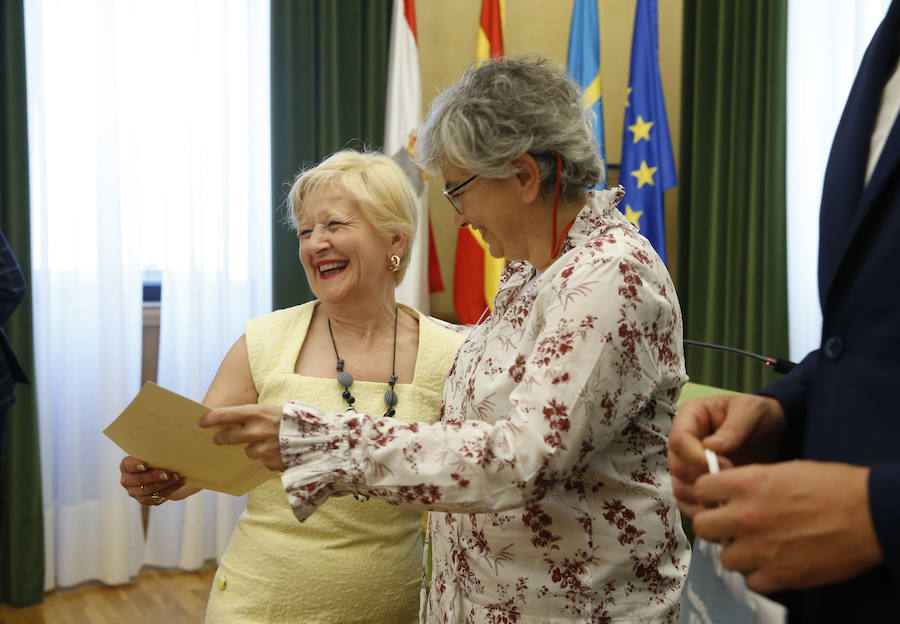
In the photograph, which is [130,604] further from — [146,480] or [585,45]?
[585,45]

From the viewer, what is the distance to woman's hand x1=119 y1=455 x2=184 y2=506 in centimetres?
147

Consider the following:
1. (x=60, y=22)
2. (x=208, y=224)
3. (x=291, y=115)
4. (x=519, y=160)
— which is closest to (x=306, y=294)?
(x=208, y=224)

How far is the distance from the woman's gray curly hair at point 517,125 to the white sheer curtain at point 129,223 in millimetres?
2862

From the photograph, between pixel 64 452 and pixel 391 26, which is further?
pixel 391 26

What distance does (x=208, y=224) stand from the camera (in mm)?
3928

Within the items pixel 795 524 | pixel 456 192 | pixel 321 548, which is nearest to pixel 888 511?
pixel 795 524

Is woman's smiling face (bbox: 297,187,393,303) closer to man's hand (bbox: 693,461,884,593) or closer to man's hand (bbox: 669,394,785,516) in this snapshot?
man's hand (bbox: 669,394,785,516)

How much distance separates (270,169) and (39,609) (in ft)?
7.43

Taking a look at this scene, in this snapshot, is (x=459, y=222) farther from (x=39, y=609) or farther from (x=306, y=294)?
(x=39, y=609)

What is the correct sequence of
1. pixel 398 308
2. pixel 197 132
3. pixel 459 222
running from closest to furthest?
pixel 459 222, pixel 398 308, pixel 197 132

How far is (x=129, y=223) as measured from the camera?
3781mm

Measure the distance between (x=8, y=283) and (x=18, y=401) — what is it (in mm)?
1161

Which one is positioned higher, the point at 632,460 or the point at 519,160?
the point at 519,160

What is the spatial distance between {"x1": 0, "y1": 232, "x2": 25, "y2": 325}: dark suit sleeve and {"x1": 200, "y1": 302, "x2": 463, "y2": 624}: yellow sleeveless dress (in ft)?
4.28
